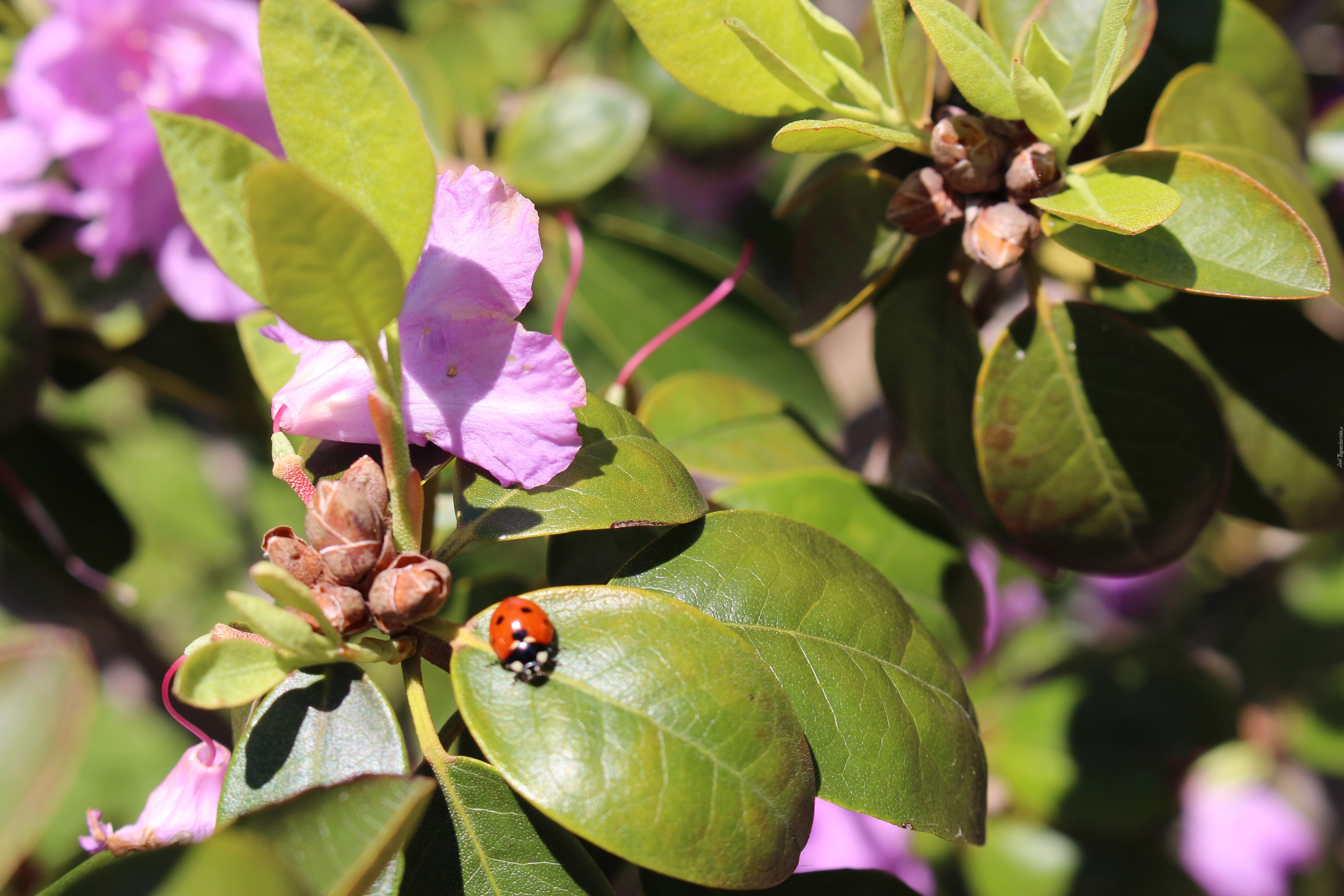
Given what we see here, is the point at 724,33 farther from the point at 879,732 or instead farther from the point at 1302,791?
the point at 1302,791

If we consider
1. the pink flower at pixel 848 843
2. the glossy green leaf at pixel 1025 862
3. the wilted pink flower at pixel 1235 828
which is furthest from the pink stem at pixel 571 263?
the wilted pink flower at pixel 1235 828

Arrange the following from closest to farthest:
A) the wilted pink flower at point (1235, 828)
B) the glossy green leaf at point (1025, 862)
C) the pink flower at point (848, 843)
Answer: the pink flower at point (848, 843) < the glossy green leaf at point (1025, 862) < the wilted pink flower at point (1235, 828)

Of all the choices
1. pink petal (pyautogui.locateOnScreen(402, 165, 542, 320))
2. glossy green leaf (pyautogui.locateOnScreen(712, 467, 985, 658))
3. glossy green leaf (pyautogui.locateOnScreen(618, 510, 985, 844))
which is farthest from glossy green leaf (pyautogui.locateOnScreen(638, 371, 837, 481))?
pink petal (pyautogui.locateOnScreen(402, 165, 542, 320))

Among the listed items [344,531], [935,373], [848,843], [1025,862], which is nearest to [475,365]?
[344,531]

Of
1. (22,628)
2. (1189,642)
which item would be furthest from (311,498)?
(1189,642)

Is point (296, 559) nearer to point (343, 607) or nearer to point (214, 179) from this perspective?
point (343, 607)

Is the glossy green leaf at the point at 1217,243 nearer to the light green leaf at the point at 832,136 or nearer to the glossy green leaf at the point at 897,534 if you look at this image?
the light green leaf at the point at 832,136

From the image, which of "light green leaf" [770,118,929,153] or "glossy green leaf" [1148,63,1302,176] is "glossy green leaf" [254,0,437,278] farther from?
"glossy green leaf" [1148,63,1302,176]
